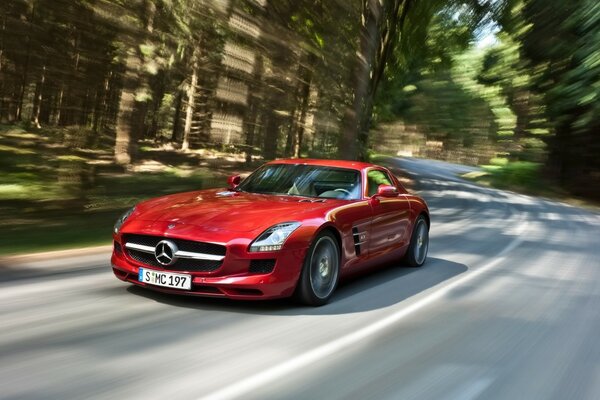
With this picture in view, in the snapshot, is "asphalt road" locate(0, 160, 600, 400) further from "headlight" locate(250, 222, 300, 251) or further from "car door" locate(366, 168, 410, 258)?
"headlight" locate(250, 222, 300, 251)

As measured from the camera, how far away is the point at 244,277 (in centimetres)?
507

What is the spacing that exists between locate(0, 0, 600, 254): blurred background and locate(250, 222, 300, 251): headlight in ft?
14.3

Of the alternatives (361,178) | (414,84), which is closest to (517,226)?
(361,178)

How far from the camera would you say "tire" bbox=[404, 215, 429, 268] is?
8.05m

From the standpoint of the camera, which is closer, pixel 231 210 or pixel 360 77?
pixel 231 210

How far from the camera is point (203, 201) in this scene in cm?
607

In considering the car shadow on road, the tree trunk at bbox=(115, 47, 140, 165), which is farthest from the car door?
the tree trunk at bbox=(115, 47, 140, 165)

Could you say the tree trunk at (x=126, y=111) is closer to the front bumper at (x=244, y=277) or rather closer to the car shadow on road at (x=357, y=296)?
the car shadow on road at (x=357, y=296)

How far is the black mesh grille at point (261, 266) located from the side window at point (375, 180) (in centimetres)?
210

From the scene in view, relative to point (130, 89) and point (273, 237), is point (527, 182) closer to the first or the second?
point (130, 89)

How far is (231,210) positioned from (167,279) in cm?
88

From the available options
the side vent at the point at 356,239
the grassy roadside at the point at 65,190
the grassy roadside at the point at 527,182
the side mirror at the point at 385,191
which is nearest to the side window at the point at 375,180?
the side mirror at the point at 385,191

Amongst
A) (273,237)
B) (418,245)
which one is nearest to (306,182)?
(273,237)

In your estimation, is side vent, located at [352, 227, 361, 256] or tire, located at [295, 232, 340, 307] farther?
side vent, located at [352, 227, 361, 256]
